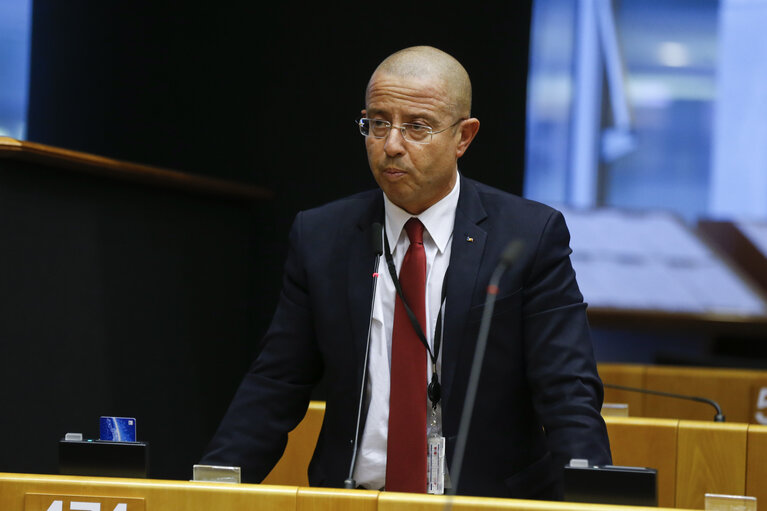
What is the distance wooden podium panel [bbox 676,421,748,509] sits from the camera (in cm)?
282

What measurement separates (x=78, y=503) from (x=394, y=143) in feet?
3.10

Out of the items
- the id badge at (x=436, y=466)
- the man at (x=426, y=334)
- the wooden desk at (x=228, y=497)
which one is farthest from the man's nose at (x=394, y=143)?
the wooden desk at (x=228, y=497)

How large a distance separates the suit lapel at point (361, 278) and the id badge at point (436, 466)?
22cm

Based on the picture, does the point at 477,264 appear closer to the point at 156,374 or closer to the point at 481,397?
the point at 481,397

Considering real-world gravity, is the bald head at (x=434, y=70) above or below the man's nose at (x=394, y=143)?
above

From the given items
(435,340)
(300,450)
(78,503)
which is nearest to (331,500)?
(78,503)

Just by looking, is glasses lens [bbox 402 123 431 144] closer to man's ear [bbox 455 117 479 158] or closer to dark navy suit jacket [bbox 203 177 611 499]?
man's ear [bbox 455 117 479 158]

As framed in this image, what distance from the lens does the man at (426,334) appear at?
217cm

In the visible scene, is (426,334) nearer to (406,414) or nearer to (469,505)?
(406,414)

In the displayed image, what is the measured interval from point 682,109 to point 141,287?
139 inches

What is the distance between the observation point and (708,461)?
2.86 meters

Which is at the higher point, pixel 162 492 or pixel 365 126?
pixel 365 126

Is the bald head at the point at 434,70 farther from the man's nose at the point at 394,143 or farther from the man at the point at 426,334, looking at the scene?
the man's nose at the point at 394,143

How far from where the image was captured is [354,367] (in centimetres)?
225
